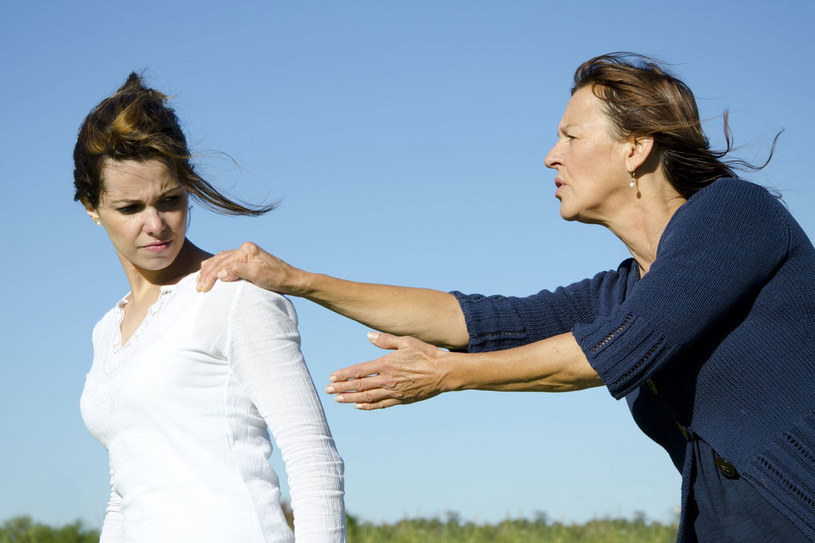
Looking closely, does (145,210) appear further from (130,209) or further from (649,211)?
(649,211)

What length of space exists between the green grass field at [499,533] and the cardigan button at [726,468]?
4743mm

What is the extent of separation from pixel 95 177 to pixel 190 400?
0.93 metres

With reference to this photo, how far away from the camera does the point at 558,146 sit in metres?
3.09

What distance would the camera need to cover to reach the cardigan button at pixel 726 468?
8.15ft

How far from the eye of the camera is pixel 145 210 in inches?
107

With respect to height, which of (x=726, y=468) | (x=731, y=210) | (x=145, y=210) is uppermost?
(x=145, y=210)

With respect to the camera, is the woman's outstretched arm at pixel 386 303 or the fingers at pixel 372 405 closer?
the fingers at pixel 372 405

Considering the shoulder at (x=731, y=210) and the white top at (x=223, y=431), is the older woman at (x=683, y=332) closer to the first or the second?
the shoulder at (x=731, y=210)

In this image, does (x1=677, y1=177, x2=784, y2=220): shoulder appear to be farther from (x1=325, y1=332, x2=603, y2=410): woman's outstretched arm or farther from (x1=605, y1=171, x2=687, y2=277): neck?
(x1=325, y1=332, x2=603, y2=410): woman's outstretched arm

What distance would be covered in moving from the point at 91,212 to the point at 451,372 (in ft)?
4.69

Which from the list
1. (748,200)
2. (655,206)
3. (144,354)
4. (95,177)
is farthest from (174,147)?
(748,200)

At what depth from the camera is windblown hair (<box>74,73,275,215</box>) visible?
8.92ft

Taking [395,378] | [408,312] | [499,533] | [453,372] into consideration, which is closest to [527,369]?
[453,372]

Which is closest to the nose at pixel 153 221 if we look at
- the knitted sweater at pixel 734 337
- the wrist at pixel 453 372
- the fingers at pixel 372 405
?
the fingers at pixel 372 405
